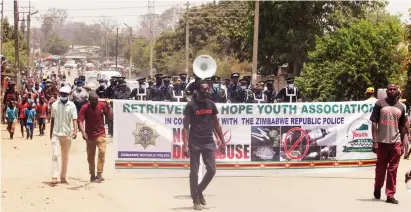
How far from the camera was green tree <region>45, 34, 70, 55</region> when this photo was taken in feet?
560

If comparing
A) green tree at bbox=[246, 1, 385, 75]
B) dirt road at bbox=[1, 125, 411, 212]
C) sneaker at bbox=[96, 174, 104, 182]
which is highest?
green tree at bbox=[246, 1, 385, 75]

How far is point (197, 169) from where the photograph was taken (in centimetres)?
1109

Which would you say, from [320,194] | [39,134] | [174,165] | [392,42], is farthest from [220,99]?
[392,42]

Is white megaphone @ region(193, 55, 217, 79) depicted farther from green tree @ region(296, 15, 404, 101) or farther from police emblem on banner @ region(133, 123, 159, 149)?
green tree @ region(296, 15, 404, 101)

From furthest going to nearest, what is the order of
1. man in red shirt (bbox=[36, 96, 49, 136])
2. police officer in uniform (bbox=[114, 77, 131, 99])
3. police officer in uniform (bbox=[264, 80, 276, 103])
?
1. man in red shirt (bbox=[36, 96, 49, 136])
2. police officer in uniform (bbox=[114, 77, 131, 99])
3. police officer in uniform (bbox=[264, 80, 276, 103])

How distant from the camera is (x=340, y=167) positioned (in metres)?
14.4

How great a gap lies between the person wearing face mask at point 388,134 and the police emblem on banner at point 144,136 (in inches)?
164

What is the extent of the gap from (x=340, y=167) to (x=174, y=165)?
3.21m

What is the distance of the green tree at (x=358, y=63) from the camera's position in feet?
102

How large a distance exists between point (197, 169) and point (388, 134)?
3073 mm

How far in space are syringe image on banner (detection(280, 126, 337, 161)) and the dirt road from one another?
408 mm

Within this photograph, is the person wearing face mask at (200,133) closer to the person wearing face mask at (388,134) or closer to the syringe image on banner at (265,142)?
the person wearing face mask at (388,134)

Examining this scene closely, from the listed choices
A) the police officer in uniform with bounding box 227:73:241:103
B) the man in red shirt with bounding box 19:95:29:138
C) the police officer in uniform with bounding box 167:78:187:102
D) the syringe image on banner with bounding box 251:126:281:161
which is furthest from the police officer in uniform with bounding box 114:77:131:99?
the syringe image on banner with bounding box 251:126:281:161

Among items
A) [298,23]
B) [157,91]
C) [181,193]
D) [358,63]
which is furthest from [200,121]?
[298,23]
